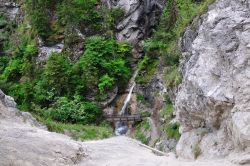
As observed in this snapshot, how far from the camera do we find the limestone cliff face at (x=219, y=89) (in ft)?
33.4

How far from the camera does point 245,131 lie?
9414mm

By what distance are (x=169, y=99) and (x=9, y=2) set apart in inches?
932

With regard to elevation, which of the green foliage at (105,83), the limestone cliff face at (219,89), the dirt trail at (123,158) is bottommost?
the green foliage at (105,83)

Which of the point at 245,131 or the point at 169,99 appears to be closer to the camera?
the point at 245,131

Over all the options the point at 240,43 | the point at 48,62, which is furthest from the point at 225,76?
the point at 48,62

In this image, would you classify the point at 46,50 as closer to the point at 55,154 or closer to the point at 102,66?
the point at 102,66

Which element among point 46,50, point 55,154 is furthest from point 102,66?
point 55,154

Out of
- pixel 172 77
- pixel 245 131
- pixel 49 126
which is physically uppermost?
pixel 245 131

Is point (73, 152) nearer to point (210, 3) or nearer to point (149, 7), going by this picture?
point (210, 3)

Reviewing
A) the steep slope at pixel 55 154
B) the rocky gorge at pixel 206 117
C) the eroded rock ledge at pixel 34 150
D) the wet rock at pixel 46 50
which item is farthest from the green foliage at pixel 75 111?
the eroded rock ledge at pixel 34 150

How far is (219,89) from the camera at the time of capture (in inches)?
434

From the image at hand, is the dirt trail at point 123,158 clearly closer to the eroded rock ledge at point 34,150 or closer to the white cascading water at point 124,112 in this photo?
the eroded rock ledge at point 34,150

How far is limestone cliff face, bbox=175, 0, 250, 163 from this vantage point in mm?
10180

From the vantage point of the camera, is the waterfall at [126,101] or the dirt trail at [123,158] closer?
the dirt trail at [123,158]
